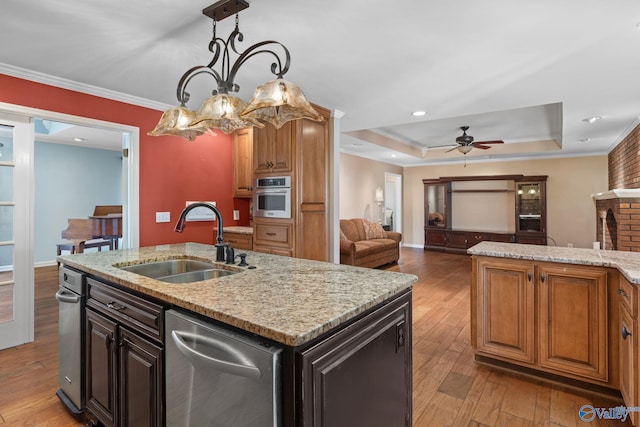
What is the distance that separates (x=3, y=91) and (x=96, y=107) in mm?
649

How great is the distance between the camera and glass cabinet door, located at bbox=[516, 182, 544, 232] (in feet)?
24.8

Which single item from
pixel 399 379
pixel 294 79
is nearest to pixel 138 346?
pixel 399 379

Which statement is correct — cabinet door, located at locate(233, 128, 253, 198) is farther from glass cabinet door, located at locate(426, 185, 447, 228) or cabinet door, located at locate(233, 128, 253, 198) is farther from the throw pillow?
glass cabinet door, located at locate(426, 185, 447, 228)

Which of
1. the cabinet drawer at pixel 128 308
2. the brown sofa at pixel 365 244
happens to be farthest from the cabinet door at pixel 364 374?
the brown sofa at pixel 365 244

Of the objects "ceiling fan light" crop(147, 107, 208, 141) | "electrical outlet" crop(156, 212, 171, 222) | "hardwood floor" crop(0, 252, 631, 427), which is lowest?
"hardwood floor" crop(0, 252, 631, 427)

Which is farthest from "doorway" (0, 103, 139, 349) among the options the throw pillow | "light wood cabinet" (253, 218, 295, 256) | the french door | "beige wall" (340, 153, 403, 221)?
the throw pillow

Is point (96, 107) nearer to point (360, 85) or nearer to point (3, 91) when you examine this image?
point (3, 91)

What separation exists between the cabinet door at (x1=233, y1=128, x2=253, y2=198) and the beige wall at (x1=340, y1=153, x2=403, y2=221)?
280 centimetres

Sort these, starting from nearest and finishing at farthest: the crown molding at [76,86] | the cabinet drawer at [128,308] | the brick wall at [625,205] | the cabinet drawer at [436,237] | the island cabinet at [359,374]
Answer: the island cabinet at [359,374] → the cabinet drawer at [128,308] → the crown molding at [76,86] → the brick wall at [625,205] → the cabinet drawer at [436,237]

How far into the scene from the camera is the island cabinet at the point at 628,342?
1762mm

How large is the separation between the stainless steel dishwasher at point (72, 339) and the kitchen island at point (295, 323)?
0.24 feet

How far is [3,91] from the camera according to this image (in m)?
2.73

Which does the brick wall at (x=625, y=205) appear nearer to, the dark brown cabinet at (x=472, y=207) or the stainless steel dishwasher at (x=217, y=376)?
the dark brown cabinet at (x=472, y=207)

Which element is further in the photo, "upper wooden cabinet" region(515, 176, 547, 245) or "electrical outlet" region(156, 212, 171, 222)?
"upper wooden cabinet" region(515, 176, 547, 245)
